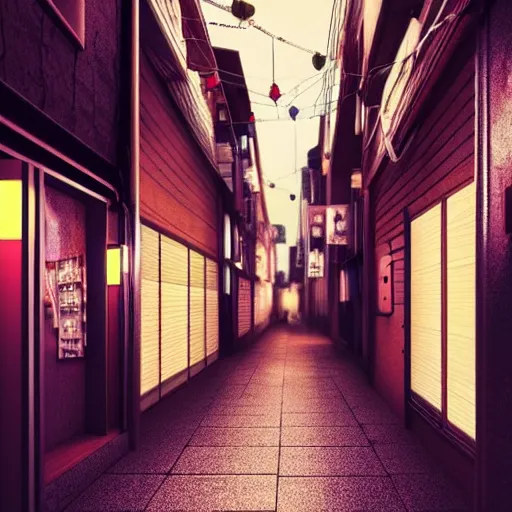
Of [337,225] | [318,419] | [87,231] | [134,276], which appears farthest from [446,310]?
[337,225]

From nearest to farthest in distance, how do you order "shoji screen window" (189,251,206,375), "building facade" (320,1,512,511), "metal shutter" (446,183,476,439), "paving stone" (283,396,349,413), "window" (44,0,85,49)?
"building facade" (320,1,512,511) → "metal shutter" (446,183,476,439) → "window" (44,0,85,49) → "paving stone" (283,396,349,413) → "shoji screen window" (189,251,206,375)

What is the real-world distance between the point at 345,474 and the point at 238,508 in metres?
1.55

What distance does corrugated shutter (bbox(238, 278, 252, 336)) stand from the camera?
1981cm

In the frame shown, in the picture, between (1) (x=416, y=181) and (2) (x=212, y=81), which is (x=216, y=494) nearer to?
(1) (x=416, y=181)

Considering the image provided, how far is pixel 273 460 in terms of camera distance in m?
5.92

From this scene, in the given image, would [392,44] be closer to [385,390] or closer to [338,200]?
[385,390]

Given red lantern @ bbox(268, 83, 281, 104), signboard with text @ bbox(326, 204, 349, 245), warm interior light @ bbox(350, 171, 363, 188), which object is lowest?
signboard with text @ bbox(326, 204, 349, 245)

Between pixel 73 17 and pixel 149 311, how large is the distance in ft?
16.5

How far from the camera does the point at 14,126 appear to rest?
12.8ft

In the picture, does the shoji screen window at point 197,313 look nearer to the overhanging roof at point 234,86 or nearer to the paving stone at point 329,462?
the overhanging roof at point 234,86

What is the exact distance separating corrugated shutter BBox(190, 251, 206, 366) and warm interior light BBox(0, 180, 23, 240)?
26.3 ft

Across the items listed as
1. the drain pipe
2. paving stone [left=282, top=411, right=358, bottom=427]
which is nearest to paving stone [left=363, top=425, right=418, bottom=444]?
paving stone [left=282, top=411, right=358, bottom=427]

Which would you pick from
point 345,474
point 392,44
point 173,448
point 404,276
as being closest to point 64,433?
point 173,448

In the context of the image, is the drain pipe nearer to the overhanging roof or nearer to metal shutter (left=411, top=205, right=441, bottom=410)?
metal shutter (left=411, top=205, right=441, bottom=410)
